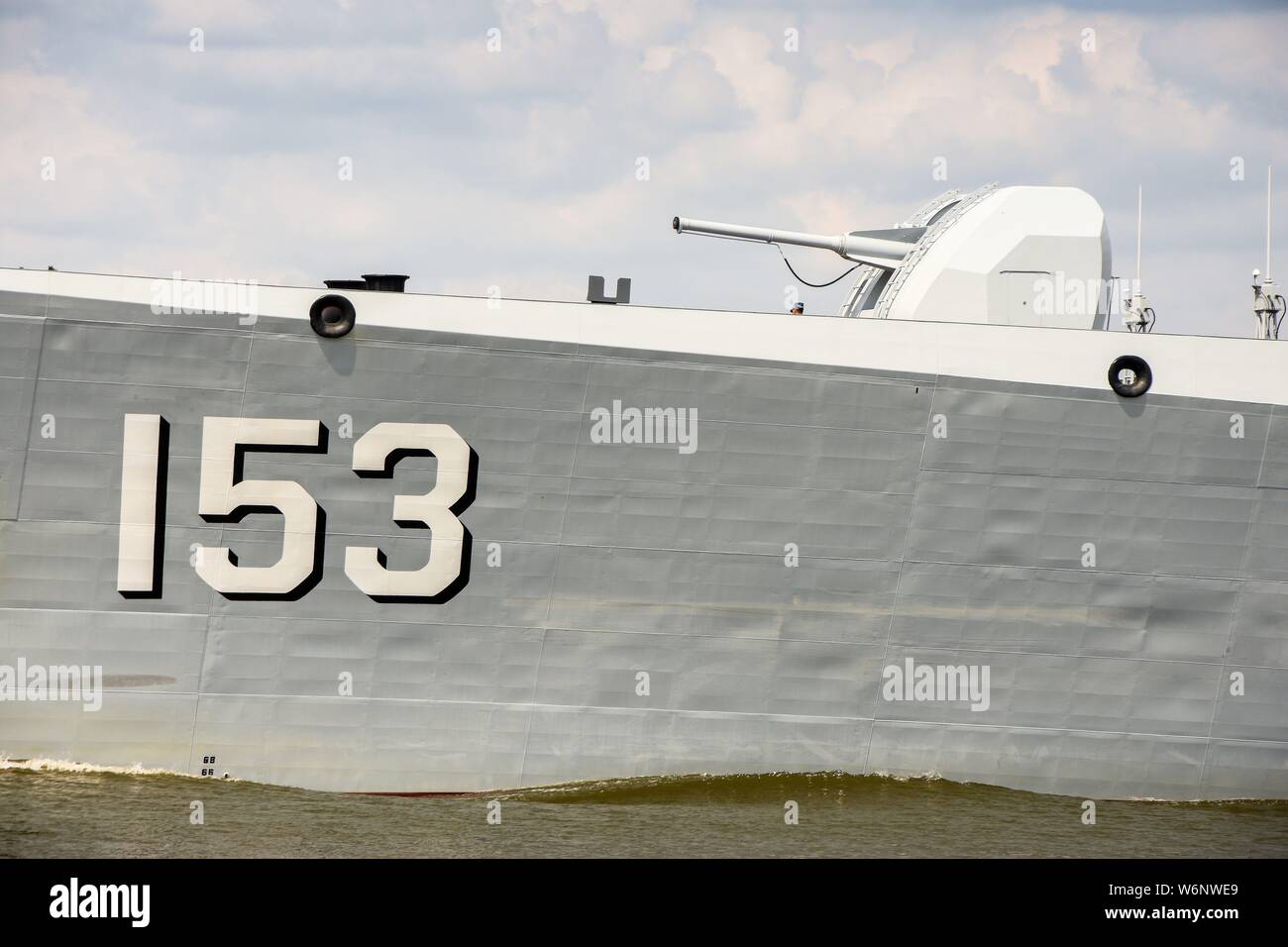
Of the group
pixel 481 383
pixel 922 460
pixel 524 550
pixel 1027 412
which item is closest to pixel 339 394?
pixel 481 383

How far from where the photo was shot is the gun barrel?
1420 centimetres

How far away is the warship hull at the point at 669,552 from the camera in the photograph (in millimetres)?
11430

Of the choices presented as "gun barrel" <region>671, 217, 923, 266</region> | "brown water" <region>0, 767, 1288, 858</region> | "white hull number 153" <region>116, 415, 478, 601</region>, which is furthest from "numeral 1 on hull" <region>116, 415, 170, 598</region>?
"gun barrel" <region>671, 217, 923, 266</region>

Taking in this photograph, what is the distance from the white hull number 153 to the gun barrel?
410 centimetres

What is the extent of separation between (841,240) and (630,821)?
6.75 metres

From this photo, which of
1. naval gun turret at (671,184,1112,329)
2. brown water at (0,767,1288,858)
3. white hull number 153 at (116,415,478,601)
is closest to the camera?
brown water at (0,767,1288,858)

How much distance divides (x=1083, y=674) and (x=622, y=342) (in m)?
5.18

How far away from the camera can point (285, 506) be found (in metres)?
11.5

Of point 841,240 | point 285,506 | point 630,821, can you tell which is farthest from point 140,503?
point 841,240

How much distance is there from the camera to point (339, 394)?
1162 cm

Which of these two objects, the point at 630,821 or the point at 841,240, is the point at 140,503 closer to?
the point at 630,821

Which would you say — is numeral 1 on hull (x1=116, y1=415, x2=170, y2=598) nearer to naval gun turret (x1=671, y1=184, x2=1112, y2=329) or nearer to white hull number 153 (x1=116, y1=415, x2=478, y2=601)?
white hull number 153 (x1=116, y1=415, x2=478, y2=601)

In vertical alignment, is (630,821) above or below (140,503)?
below
